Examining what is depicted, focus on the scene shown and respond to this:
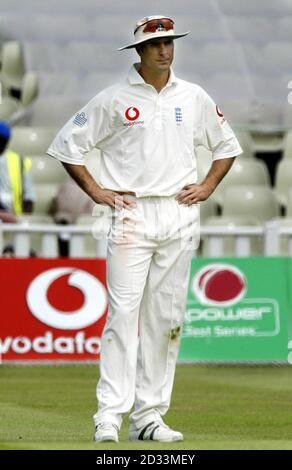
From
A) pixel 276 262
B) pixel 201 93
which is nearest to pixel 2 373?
pixel 276 262

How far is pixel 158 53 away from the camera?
6594mm

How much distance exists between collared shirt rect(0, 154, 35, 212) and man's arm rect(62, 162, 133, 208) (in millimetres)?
4864

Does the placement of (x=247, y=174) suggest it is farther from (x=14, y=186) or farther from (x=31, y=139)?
(x=14, y=186)

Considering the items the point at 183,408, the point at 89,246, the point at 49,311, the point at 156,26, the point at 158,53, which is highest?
the point at 156,26

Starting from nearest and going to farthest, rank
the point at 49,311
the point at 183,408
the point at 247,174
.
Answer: the point at 183,408, the point at 49,311, the point at 247,174

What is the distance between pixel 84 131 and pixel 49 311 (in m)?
4.45

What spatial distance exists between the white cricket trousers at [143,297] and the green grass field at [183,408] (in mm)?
241

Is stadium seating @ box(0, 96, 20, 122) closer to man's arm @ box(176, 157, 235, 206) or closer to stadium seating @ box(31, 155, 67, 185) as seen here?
stadium seating @ box(31, 155, 67, 185)

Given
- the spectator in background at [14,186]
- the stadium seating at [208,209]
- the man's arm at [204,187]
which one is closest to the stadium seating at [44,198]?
the stadium seating at [208,209]

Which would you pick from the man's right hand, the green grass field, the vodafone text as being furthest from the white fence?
the man's right hand

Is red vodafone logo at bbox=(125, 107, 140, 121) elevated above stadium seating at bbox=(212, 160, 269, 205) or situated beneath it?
elevated above

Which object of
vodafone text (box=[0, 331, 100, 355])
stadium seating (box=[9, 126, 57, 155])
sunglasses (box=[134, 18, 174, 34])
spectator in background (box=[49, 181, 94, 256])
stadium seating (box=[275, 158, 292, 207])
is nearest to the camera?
sunglasses (box=[134, 18, 174, 34])

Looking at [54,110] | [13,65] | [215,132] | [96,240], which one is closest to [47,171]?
[54,110]

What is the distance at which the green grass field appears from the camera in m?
6.87
